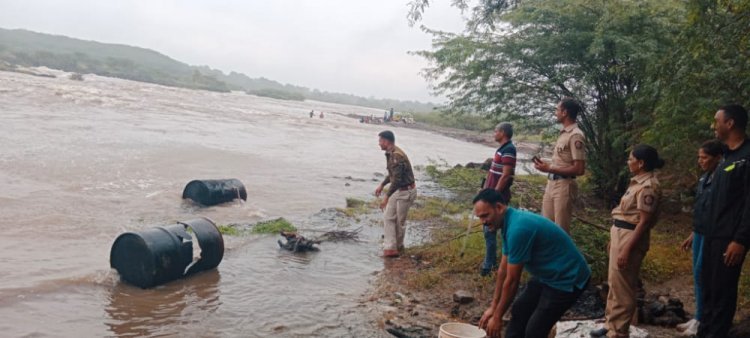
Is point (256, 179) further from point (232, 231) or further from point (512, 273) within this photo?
point (512, 273)

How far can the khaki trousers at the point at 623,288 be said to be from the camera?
4.42 meters

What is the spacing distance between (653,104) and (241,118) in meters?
36.3

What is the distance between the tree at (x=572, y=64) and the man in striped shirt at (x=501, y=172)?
10.8ft

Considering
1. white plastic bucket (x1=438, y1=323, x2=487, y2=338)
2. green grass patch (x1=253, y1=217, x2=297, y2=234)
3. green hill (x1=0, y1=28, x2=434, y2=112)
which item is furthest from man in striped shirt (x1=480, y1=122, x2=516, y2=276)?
green hill (x1=0, y1=28, x2=434, y2=112)

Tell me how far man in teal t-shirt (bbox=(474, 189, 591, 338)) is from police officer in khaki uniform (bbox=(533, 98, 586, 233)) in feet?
6.50

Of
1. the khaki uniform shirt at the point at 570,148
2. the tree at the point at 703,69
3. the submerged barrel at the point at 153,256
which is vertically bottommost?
the submerged barrel at the point at 153,256

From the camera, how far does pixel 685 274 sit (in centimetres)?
669

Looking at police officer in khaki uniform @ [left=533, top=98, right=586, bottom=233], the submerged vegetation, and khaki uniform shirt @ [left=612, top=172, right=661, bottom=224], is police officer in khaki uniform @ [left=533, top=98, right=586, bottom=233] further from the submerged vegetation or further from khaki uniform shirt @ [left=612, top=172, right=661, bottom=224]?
the submerged vegetation

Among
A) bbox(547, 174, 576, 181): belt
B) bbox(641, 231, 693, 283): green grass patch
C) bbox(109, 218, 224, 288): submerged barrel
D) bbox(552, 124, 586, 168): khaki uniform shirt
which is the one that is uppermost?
bbox(552, 124, 586, 168): khaki uniform shirt

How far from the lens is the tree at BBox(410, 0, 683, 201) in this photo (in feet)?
30.8

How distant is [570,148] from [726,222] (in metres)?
1.78

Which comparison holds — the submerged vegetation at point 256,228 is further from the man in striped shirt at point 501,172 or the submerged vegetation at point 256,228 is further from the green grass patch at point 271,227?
the man in striped shirt at point 501,172

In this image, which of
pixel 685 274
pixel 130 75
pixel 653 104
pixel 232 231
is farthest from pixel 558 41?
pixel 130 75

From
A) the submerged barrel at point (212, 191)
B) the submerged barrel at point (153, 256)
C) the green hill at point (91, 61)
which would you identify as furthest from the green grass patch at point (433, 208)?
the green hill at point (91, 61)
